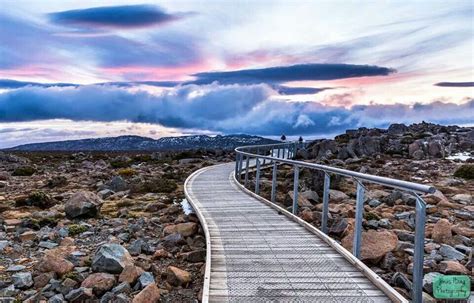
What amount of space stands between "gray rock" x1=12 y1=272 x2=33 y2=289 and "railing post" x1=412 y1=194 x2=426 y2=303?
240 inches

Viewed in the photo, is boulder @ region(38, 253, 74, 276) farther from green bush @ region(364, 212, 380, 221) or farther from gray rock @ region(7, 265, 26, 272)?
green bush @ region(364, 212, 380, 221)

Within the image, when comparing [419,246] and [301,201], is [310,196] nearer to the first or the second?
[301,201]

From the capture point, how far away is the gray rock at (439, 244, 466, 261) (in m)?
9.09

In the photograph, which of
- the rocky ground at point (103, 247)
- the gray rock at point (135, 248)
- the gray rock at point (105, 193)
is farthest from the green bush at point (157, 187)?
the gray rock at point (135, 248)

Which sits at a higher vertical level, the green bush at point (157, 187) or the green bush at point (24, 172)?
the green bush at point (157, 187)

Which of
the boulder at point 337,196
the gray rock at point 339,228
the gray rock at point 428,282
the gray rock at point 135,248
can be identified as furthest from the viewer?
the boulder at point 337,196

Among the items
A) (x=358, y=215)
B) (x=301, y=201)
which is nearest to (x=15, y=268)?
(x=358, y=215)

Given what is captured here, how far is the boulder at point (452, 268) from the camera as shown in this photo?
318 inches

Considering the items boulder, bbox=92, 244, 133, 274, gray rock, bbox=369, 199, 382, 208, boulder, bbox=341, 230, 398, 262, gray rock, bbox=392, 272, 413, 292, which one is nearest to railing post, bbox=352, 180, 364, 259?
gray rock, bbox=392, 272, 413, 292

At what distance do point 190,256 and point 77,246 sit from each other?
2830 mm

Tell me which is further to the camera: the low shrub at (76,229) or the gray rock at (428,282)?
the low shrub at (76,229)

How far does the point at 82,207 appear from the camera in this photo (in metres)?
13.7

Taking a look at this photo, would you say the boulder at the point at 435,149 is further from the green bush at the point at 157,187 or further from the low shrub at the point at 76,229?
the low shrub at the point at 76,229

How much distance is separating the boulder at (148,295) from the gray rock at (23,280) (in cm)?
222
